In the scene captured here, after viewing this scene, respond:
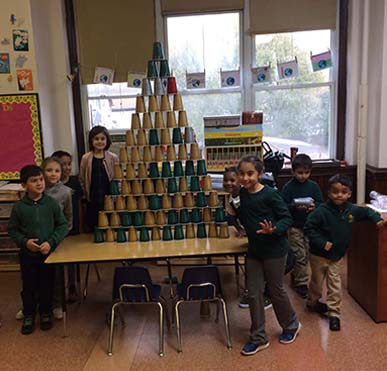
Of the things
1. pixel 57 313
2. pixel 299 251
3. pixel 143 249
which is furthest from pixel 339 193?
pixel 57 313

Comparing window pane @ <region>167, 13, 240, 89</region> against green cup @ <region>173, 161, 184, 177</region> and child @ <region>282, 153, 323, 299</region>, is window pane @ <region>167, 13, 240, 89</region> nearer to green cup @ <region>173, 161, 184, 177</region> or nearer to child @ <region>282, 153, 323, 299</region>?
child @ <region>282, 153, 323, 299</region>

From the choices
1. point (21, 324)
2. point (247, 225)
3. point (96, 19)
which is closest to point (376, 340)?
point (247, 225)

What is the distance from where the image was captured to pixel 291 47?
4.82 m

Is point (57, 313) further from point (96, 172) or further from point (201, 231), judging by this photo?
point (201, 231)

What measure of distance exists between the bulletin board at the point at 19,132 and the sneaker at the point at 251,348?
9.31 feet

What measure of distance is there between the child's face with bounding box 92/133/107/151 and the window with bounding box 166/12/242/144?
1576 millimetres

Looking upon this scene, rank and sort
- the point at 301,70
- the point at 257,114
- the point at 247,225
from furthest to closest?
the point at 301,70 → the point at 257,114 → the point at 247,225

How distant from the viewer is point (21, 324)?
11.5 feet

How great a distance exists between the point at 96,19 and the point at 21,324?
318 centimetres

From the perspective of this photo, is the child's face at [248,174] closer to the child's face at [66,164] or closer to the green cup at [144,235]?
the green cup at [144,235]

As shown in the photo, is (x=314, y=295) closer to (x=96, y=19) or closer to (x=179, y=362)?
(x=179, y=362)

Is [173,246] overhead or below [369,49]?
below

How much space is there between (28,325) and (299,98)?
139 inches

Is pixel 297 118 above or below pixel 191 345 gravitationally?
above
